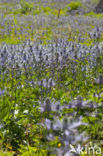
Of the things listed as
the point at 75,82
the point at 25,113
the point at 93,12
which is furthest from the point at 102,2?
the point at 25,113

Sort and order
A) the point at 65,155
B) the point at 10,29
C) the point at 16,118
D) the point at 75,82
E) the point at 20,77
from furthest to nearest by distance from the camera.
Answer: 1. the point at 10,29
2. the point at 20,77
3. the point at 75,82
4. the point at 16,118
5. the point at 65,155

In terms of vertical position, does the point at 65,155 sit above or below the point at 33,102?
above

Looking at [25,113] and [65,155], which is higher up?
[65,155]

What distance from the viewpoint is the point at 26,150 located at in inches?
89.0

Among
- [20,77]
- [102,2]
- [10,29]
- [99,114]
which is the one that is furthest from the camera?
[102,2]

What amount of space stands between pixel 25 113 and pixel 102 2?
58.5 ft

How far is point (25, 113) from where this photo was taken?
2680 mm

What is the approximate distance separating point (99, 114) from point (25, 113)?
0.97 m

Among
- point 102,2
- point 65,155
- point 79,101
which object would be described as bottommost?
point 65,155

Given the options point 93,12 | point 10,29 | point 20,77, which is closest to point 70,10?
point 93,12

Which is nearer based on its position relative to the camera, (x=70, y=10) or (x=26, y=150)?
(x=26, y=150)

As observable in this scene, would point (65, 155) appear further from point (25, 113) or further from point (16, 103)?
point (16, 103)

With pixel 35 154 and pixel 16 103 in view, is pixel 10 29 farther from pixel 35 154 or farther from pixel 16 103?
pixel 35 154

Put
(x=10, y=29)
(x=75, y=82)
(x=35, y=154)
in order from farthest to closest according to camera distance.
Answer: (x=10, y=29) < (x=75, y=82) < (x=35, y=154)
